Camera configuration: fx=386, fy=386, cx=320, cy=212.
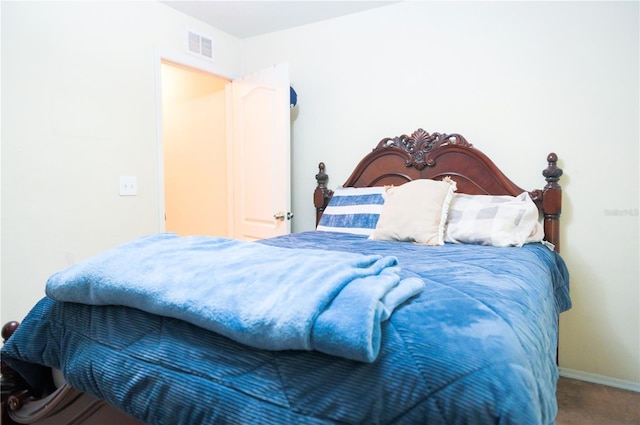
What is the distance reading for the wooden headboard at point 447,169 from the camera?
2.15 m

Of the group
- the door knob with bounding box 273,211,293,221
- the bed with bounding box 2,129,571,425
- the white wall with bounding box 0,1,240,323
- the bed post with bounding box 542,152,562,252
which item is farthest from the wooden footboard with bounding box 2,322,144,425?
the bed post with bounding box 542,152,562,252

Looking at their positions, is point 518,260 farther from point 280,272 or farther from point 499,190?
point 280,272

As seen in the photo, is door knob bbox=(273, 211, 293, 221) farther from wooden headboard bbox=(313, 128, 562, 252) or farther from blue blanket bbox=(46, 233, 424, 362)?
blue blanket bbox=(46, 233, 424, 362)

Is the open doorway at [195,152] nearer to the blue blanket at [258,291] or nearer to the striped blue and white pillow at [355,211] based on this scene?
the striped blue and white pillow at [355,211]

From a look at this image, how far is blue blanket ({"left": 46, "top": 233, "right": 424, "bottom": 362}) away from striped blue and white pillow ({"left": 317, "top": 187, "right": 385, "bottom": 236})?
128 centimetres

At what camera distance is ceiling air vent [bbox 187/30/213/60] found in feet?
9.32

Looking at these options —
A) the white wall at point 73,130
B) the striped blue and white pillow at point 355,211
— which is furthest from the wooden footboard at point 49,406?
the striped blue and white pillow at point 355,211

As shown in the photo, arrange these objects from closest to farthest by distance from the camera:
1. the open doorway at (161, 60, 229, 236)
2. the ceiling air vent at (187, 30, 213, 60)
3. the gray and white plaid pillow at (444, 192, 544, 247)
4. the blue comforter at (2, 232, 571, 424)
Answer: the blue comforter at (2, 232, 571, 424), the gray and white plaid pillow at (444, 192, 544, 247), the ceiling air vent at (187, 30, 213, 60), the open doorway at (161, 60, 229, 236)

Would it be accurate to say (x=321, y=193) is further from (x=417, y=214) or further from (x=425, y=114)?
(x=417, y=214)

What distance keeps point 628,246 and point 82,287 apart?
249 cm

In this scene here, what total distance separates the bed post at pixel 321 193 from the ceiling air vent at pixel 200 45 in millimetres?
1233

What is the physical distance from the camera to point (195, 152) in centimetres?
365

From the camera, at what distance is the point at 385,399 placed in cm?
66

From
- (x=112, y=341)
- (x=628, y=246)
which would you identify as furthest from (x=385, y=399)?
(x=628, y=246)
